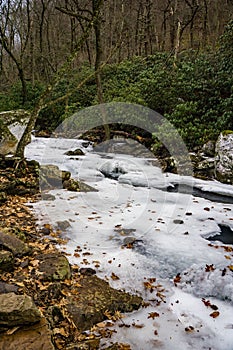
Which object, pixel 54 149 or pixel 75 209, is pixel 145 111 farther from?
pixel 75 209

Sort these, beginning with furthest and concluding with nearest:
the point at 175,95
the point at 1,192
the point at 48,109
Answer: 1. the point at 48,109
2. the point at 175,95
3. the point at 1,192

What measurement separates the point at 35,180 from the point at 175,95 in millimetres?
8329

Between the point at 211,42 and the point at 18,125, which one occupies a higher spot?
the point at 211,42

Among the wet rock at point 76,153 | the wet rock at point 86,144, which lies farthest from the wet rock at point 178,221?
the wet rock at point 86,144

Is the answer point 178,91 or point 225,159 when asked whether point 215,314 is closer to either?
point 225,159

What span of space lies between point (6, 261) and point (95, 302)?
109 centimetres

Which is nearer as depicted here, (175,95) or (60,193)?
(60,193)


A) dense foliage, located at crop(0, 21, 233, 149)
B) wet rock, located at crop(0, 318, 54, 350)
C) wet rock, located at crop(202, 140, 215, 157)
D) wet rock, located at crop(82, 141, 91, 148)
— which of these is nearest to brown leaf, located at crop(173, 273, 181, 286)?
wet rock, located at crop(0, 318, 54, 350)

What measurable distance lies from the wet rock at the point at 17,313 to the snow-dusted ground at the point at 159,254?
86cm

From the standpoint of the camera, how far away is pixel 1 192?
553cm

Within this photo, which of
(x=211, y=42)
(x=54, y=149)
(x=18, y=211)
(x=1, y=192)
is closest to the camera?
(x=18, y=211)

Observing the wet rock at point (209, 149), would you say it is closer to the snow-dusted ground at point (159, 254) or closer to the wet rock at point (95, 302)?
the snow-dusted ground at point (159, 254)

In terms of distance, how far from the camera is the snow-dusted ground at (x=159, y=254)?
287 centimetres

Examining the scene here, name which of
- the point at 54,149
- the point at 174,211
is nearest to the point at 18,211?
the point at 174,211
